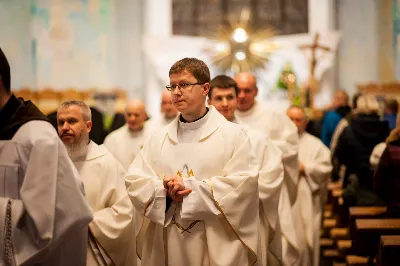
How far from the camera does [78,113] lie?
16.0 feet

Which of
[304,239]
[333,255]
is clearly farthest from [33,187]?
[333,255]

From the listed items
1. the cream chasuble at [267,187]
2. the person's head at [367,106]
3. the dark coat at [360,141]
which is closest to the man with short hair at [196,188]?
the cream chasuble at [267,187]

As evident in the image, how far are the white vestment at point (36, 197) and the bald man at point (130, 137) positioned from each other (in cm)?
465

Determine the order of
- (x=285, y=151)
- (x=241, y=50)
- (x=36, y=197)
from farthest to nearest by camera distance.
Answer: (x=241, y=50)
(x=285, y=151)
(x=36, y=197)

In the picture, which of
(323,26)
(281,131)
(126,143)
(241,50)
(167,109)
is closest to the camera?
(281,131)

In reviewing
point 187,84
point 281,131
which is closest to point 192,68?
point 187,84

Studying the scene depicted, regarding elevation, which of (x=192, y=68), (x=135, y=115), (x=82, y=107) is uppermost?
(x=192, y=68)

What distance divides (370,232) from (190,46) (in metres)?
16.0

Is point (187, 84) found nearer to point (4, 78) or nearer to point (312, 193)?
point (4, 78)

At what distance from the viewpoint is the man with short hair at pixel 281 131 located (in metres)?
6.46

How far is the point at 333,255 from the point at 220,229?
188 inches

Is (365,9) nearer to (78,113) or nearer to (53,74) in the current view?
(53,74)

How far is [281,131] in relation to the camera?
22.6 ft

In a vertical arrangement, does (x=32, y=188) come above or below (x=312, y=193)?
above
